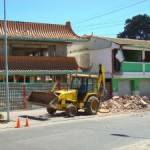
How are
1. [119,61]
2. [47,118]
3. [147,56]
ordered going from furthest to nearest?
[147,56]
[119,61]
[47,118]

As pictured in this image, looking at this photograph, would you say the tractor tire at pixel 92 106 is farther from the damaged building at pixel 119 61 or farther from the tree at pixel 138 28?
the tree at pixel 138 28

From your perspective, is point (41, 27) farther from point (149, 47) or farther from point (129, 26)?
point (129, 26)

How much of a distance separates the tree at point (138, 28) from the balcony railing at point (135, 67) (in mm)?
33295

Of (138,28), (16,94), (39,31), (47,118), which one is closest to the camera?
(47,118)

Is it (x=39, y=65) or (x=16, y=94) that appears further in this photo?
(x=39, y=65)

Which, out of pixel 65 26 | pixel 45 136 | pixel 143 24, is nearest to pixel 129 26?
pixel 143 24

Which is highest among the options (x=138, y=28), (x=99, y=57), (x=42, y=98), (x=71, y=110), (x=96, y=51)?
(x=138, y=28)

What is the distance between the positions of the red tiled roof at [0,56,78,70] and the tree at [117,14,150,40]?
3911 cm

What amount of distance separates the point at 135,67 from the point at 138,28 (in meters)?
35.8

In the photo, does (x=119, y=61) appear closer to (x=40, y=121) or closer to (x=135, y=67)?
(x=135, y=67)

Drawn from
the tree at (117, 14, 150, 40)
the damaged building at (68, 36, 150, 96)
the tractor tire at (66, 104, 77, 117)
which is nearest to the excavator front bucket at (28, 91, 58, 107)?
the tractor tire at (66, 104, 77, 117)

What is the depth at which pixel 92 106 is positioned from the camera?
27.7 meters

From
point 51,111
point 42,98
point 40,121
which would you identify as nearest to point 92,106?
point 51,111

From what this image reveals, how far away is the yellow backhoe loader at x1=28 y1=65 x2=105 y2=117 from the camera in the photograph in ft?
86.0
